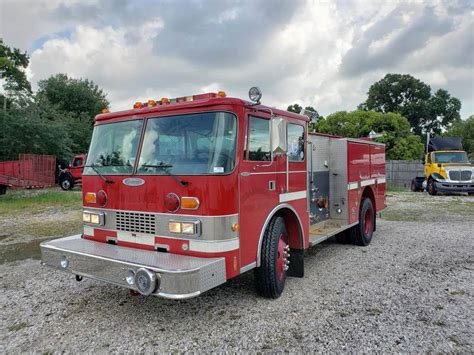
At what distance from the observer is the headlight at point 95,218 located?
4523 mm

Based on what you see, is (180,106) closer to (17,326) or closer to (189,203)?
(189,203)

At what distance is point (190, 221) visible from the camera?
382cm

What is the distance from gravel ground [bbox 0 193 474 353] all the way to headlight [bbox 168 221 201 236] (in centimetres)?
101

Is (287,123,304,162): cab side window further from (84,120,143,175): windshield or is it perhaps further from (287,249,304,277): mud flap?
(84,120,143,175): windshield

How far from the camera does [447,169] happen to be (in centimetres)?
1711

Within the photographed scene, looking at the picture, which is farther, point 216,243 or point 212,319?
point 212,319

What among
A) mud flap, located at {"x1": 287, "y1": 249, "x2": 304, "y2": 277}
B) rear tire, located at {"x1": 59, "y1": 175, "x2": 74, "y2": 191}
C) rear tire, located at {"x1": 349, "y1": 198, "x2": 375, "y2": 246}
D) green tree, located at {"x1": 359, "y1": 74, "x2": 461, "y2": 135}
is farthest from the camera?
green tree, located at {"x1": 359, "y1": 74, "x2": 461, "y2": 135}

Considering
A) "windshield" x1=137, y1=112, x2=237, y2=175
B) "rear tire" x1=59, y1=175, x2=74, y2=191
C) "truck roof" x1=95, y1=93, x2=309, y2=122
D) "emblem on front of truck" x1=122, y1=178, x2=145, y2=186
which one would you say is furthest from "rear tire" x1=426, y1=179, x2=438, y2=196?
"rear tire" x1=59, y1=175, x2=74, y2=191

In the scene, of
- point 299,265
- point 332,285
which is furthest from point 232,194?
point 332,285

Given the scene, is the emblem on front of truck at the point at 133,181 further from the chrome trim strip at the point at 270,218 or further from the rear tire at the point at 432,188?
A: the rear tire at the point at 432,188

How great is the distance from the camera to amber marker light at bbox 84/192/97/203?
15.2 ft

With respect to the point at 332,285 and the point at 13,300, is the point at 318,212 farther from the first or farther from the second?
the point at 13,300

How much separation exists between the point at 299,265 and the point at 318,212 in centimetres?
166

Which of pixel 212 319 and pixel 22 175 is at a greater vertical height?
pixel 22 175
